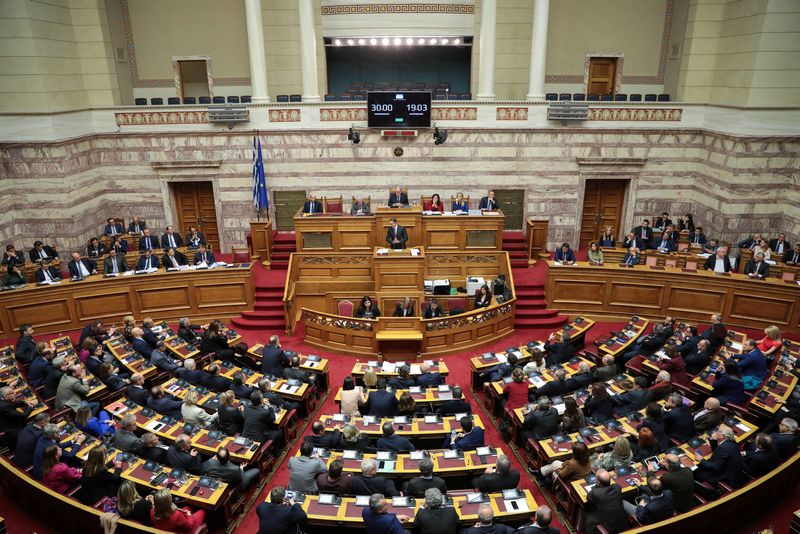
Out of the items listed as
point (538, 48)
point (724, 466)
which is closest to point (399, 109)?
point (538, 48)

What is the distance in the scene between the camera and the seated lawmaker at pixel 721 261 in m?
12.0

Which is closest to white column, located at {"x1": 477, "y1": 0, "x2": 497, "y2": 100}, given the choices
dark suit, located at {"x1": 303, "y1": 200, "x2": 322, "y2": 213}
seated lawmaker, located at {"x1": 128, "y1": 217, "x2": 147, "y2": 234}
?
dark suit, located at {"x1": 303, "y1": 200, "x2": 322, "y2": 213}

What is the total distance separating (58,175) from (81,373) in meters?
7.83

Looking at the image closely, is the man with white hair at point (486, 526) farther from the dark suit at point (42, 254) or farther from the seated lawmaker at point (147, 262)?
the dark suit at point (42, 254)

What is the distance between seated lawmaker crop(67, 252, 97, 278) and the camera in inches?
486

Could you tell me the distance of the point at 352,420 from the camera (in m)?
8.11

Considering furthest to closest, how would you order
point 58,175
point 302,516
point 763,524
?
point 58,175 → point 763,524 → point 302,516

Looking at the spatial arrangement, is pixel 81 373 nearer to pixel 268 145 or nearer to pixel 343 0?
pixel 268 145

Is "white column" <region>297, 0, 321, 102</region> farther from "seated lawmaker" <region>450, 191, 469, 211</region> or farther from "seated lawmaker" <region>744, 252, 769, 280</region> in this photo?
"seated lawmaker" <region>744, 252, 769, 280</region>

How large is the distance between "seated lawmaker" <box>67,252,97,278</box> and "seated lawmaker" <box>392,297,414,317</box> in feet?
23.4

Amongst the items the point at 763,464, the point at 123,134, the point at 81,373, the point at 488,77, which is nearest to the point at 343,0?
the point at 488,77

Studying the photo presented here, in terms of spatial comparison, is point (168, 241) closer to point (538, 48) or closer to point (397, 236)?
point (397, 236)

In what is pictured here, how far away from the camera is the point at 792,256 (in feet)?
40.8

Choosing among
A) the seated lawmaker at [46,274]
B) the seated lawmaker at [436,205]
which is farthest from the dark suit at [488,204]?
the seated lawmaker at [46,274]
